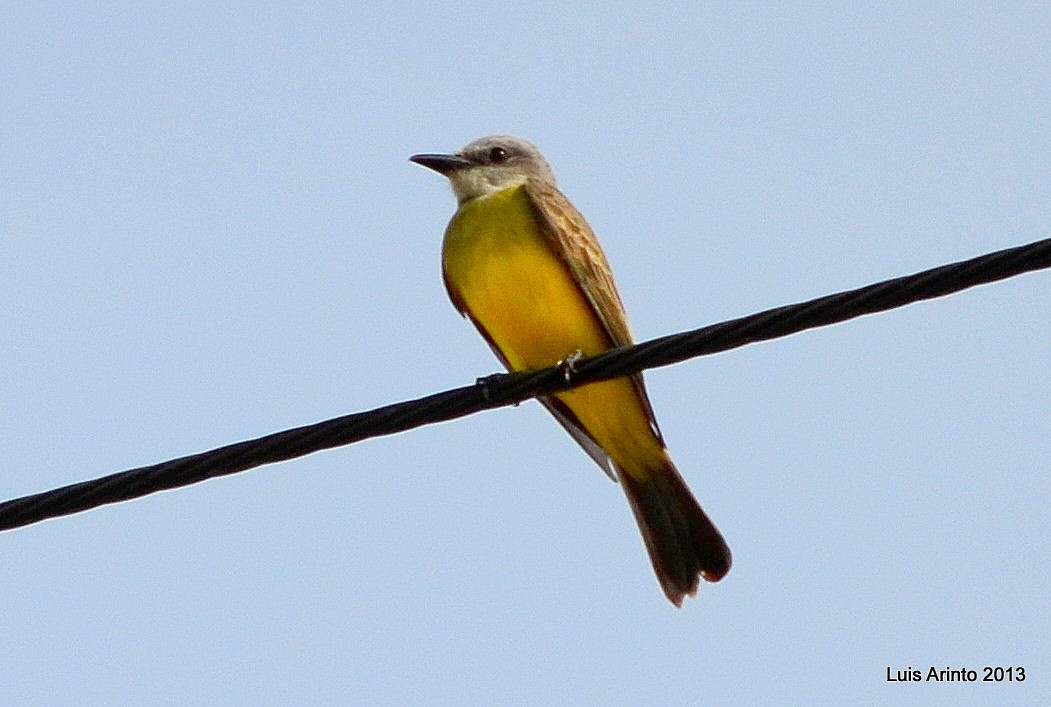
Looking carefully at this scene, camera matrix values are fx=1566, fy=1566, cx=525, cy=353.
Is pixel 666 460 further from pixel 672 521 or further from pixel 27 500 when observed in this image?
pixel 27 500

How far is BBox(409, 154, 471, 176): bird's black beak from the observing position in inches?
319

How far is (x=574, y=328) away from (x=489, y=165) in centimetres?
172

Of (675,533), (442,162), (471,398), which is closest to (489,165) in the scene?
(442,162)

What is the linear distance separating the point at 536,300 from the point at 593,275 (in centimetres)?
32

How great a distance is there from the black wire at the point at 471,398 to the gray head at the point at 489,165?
319 centimetres

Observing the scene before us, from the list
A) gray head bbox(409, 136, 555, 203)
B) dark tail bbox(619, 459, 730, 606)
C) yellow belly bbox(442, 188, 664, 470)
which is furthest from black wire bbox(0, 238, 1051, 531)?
gray head bbox(409, 136, 555, 203)

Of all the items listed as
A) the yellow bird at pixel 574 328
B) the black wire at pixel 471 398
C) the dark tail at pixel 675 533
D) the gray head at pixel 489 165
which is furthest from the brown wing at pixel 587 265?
the black wire at pixel 471 398

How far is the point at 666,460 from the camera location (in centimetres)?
718

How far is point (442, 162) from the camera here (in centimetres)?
816

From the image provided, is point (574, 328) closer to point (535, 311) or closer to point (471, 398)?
point (535, 311)

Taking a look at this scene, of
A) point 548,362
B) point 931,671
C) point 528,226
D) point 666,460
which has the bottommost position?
point 931,671

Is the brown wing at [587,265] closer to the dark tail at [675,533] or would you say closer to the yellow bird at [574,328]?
the yellow bird at [574,328]

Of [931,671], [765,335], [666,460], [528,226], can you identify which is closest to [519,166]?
[528,226]

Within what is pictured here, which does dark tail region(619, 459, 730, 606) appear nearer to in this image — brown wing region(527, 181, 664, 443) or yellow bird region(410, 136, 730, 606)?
yellow bird region(410, 136, 730, 606)
